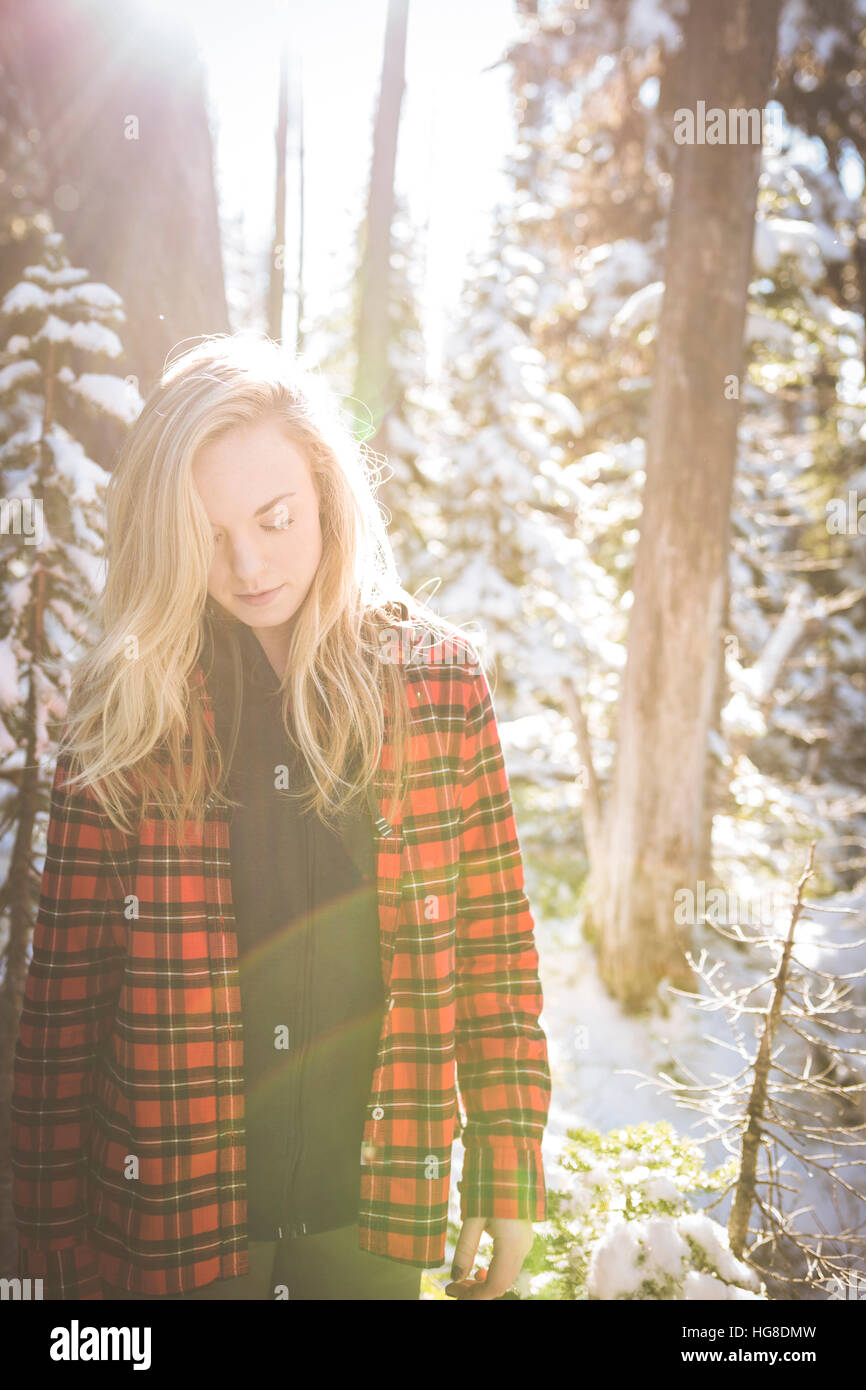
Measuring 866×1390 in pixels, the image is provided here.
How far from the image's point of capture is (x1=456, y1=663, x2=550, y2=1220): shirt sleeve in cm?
185

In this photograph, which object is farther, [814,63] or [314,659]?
[814,63]

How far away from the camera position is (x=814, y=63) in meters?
5.96

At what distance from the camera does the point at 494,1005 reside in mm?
1896

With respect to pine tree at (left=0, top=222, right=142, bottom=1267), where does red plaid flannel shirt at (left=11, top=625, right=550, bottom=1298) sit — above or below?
below

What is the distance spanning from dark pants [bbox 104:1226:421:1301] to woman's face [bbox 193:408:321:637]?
5.16 ft

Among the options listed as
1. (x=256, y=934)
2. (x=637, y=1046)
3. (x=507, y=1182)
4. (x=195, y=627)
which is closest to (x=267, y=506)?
(x=195, y=627)

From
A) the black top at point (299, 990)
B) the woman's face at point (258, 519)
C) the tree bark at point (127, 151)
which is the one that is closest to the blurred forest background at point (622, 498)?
the tree bark at point (127, 151)

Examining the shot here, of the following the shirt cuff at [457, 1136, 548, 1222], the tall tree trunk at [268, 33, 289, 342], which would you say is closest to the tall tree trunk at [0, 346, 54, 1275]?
the shirt cuff at [457, 1136, 548, 1222]

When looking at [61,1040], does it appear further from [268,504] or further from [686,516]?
[686,516]

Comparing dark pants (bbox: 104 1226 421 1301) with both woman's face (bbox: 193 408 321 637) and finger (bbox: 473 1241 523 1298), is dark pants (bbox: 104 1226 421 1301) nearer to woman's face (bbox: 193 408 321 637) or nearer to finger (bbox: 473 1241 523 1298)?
finger (bbox: 473 1241 523 1298)

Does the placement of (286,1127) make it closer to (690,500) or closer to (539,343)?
(690,500)

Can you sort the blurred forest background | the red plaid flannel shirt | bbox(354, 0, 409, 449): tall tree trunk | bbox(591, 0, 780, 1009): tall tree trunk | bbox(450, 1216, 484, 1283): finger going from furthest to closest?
bbox(591, 0, 780, 1009): tall tree trunk → bbox(354, 0, 409, 449): tall tree trunk → the blurred forest background → bbox(450, 1216, 484, 1283): finger → the red plaid flannel shirt
